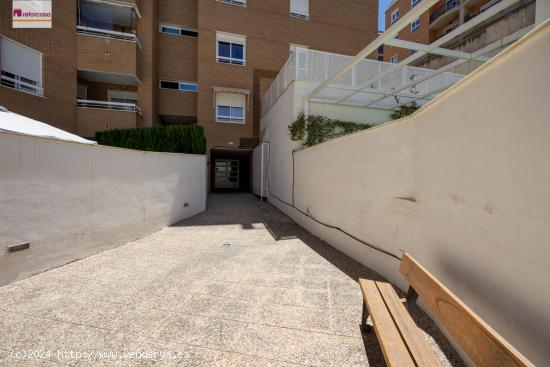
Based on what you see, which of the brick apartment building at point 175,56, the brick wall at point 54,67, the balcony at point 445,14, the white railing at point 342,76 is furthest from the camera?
the balcony at point 445,14

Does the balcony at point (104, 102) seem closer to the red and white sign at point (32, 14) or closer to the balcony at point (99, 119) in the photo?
the balcony at point (99, 119)

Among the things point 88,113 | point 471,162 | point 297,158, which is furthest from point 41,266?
point 88,113

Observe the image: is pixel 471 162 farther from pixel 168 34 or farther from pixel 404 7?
pixel 404 7

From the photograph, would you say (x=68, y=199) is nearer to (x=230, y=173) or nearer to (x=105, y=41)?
(x=105, y=41)

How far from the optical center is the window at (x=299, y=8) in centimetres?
1598

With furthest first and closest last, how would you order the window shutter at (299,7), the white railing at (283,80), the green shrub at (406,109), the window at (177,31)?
the window shutter at (299,7)
the window at (177,31)
the green shrub at (406,109)
the white railing at (283,80)

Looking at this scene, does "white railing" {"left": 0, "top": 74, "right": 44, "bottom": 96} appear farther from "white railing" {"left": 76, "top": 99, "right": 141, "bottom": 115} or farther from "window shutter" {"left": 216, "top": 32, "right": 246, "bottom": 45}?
"window shutter" {"left": 216, "top": 32, "right": 246, "bottom": 45}

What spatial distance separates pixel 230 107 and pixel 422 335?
50.0ft

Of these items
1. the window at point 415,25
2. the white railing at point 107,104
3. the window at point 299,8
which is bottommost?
the white railing at point 107,104

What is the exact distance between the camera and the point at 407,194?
3502 millimetres

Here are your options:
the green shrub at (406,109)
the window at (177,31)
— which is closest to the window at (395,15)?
the window at (177,31)

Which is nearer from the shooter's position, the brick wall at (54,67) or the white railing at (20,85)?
the white railing at (20,85)

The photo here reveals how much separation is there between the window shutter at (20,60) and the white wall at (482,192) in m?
13.9

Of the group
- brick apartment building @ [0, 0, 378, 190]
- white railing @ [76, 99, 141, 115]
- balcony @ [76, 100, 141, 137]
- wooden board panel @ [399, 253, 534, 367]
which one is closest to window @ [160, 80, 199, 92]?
brick apartment building @ [0, 0, 378, 190]
